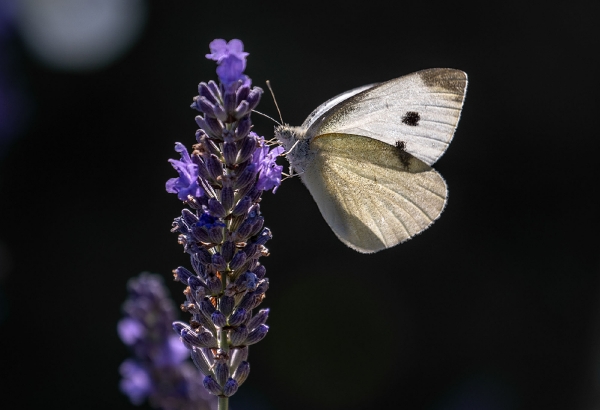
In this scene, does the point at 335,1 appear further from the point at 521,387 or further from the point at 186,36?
the point at 521,387

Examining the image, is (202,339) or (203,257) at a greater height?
(203,257)

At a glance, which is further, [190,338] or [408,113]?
[408,113]

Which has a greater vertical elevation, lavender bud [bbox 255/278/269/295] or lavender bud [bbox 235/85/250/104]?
lavender bud [bbox 235/85/250/104]

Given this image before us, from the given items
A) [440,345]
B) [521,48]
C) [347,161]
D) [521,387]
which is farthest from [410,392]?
[347,161]

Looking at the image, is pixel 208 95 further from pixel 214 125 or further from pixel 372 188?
pixel 372 188

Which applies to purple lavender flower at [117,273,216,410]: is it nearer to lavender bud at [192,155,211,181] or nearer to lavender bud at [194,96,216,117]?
lavender bud at [192,155,211,181]

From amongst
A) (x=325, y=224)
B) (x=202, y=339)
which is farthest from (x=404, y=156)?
(x=325, y=224)

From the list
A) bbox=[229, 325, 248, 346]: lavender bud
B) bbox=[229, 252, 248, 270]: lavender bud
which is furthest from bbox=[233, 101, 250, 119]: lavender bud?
bbox=[229, 325, 248, 346]: lavender bud

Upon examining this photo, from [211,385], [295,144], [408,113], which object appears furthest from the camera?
[408,113]
